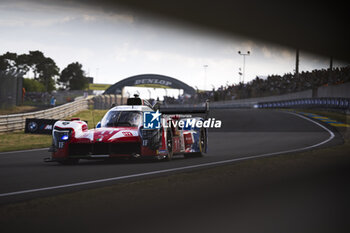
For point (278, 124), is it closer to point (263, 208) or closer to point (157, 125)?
point (157, 125)

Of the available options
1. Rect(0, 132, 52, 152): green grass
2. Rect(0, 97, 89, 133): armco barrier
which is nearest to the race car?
Rect(0, 132, 52, 152): green grass

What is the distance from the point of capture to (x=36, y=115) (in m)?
25.6

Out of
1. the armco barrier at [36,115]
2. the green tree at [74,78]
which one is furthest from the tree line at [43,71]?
the armco barrier at [36,115]

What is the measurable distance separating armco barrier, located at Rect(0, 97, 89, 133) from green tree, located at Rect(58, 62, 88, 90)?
8019 cm

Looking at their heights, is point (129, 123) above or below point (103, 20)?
below

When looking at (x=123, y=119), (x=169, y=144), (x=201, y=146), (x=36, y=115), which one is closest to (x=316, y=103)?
(x=36, y=115)

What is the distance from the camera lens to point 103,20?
3547 millimetres

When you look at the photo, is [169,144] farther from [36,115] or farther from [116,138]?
[36,115]

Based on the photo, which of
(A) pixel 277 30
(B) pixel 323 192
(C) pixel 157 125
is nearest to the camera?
(A) pixel 277 30

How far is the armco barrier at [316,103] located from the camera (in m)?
34.3

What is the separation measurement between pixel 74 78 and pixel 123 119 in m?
110

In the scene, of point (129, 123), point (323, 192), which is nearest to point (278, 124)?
point (129, 123)

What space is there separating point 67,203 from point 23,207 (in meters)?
0.49

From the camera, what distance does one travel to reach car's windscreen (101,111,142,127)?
35.2 ft
